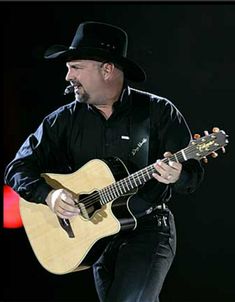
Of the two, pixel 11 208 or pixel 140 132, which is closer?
pixel 140 132

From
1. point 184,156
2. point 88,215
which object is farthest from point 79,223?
point 184,156

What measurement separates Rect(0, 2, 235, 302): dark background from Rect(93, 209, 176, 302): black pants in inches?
28.6

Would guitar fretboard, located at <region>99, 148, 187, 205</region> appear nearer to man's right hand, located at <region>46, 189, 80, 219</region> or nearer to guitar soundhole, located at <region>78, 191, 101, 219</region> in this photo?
guitar soundhole, located at <region>78, 191, 101, 219</region>

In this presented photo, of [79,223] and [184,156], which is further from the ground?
[184,156]

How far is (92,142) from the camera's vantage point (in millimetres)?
2984

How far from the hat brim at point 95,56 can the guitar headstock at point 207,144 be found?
577 millimetres

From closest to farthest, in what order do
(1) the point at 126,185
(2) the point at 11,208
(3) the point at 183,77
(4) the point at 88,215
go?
1. (1) the point at 126,185
2. (4) the point at 88,215
3. (3) the point at 183,77
4. (2) the point at 11,208

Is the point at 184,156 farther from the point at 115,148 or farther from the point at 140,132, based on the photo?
the point at 115,148

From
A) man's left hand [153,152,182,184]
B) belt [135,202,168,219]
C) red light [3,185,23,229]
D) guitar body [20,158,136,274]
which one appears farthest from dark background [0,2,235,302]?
man's left hand [153,152,182,184]

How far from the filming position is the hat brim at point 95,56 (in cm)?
285

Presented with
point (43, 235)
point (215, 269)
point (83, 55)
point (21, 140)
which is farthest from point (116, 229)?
point (21, 140)

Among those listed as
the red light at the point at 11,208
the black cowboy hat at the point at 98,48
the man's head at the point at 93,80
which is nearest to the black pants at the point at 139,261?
the man's head at the point at 93,80

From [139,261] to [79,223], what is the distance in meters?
0.36

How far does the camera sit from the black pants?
2.67m
